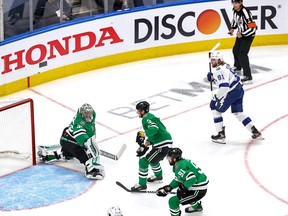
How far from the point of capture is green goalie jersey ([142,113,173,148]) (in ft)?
28.4

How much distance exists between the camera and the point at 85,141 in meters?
9.20

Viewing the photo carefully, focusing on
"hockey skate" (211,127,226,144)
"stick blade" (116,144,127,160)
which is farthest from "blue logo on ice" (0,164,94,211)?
"hockey skate" (211,127,226,144)

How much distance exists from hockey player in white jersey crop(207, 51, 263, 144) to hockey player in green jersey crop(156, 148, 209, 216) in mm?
1898

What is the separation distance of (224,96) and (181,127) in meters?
0.98

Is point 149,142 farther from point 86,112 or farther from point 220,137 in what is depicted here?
point 220,137

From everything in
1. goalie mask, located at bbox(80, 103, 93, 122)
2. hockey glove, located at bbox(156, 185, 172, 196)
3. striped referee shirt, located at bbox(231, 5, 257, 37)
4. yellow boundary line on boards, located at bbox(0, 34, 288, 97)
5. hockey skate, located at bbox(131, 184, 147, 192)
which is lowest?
hockey skate, located at bbox(131, 184, 147, 192)

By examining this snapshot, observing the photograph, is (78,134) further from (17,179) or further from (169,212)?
(169,212)

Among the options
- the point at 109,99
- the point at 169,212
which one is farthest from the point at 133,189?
the point at 109,99

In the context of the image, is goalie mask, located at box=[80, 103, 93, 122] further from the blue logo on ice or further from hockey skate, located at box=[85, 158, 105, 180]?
the blue logo on ice

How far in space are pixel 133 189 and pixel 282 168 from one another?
1.68 m

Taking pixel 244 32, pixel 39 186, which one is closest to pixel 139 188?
pixel 39 186

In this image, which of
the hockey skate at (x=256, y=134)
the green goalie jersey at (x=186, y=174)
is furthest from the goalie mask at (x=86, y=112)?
the hockey skate at (x=256, y=134)

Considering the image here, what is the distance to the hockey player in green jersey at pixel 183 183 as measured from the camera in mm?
7957

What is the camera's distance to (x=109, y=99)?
455 inches
